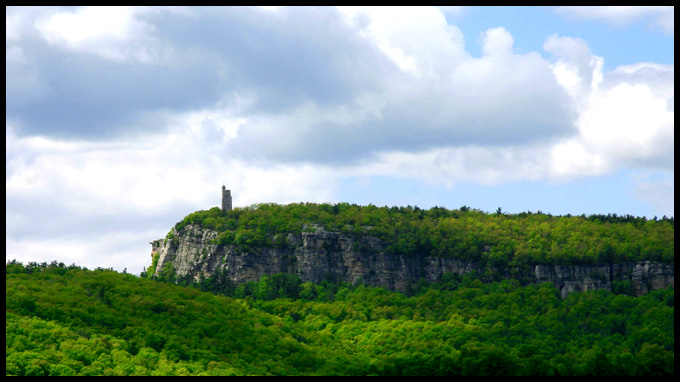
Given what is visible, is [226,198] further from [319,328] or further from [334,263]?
[319,328]

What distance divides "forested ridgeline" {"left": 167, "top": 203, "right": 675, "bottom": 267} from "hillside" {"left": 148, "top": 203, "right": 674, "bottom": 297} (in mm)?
123

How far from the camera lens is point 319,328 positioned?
126m

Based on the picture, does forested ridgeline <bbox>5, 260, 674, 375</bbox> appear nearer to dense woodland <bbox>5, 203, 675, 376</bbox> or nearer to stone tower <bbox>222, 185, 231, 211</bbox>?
dense woodland <bbox>5, 203, 675, 376</bbox>

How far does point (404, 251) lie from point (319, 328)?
Result: 21.2 metres

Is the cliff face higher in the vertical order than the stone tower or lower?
lower

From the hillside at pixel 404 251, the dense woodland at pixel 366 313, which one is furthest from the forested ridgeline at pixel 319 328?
the hillside at pixel 404 251

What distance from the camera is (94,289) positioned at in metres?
121

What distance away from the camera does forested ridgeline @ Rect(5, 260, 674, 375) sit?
9475 centimetres

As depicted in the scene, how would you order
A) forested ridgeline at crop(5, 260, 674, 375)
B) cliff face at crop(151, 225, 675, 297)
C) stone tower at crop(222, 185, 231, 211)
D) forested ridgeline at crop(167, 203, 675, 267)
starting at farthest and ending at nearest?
stone tower at crop(222, 185, 231, 211)
cliff face at crop(151, 225, 675, 297)
forested ridgeline at crop(167, 203, 675, 267)
forested ridgeline at crop(5, 260, 674, 375)

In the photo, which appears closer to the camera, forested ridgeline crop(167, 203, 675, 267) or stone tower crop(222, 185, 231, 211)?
forested ridgeline crop(167, 203, 675, 267)

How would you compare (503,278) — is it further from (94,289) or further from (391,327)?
(94,289)

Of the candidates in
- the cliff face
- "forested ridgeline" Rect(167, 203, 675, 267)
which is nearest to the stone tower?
"forested ridgeline" Rect(167, 203, 675, 267)

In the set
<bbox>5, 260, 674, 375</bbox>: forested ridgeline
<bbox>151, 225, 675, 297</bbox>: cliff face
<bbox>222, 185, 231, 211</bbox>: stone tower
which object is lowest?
<bbox>5, 260, 674, 375</bbox>: forested ridgeline

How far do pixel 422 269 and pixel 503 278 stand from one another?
967 cm
